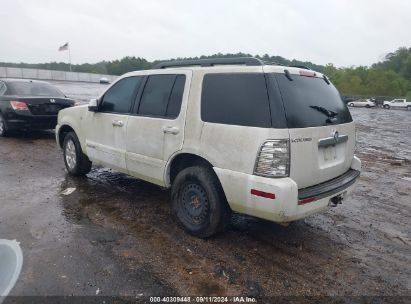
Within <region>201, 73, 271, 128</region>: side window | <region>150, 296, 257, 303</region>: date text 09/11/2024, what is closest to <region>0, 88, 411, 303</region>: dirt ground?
<region>150, 296, 257, 303</region>: date text 09/11/2024

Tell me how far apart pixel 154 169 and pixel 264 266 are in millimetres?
1842

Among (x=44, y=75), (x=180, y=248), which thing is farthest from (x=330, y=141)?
(x=44, y=75)

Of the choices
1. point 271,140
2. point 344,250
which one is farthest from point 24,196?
point 344,250

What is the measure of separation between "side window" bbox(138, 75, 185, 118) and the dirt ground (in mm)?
1395

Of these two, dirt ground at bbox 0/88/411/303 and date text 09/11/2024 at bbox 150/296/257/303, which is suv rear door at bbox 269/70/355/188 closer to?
dirt ground at bbox 0/88/411/303

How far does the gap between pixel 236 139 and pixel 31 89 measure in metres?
8.45

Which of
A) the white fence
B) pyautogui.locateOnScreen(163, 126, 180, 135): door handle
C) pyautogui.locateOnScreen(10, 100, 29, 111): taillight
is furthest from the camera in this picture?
the white fence

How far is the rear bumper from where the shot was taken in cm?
330

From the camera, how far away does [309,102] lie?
3744 mm

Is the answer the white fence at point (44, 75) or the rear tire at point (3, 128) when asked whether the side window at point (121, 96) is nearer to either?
the rear tire at point (3, 128)

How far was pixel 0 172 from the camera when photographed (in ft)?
21.8

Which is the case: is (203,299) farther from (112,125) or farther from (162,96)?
(112,125)

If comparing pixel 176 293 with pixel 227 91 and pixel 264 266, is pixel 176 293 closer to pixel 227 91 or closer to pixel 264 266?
pixel 264 266

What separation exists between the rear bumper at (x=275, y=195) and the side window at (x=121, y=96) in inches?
77.5
